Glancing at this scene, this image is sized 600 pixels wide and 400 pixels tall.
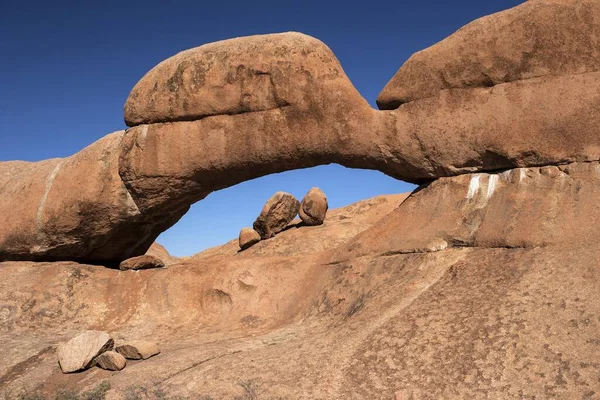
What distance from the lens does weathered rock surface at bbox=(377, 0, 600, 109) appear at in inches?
295

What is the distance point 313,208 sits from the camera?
1245 centimetres

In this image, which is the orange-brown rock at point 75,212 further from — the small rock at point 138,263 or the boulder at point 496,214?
the boulder at point 496,214

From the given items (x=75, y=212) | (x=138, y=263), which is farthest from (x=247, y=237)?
(x=75, y=212)

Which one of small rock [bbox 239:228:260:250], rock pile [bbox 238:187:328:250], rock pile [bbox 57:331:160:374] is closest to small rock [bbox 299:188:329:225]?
rock pile [bbox 238:187:328:250]

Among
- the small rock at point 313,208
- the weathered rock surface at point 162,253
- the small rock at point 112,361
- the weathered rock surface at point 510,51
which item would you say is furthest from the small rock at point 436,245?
the weathered rock surface at point 162,253

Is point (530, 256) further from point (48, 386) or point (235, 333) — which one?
point (48, 386)

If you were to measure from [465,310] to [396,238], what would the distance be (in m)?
1.85

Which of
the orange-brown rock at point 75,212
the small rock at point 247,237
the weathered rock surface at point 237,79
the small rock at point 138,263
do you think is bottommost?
the small rock at point 247,237

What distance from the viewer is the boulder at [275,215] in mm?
12442

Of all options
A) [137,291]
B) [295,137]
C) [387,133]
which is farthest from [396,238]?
[137,291]

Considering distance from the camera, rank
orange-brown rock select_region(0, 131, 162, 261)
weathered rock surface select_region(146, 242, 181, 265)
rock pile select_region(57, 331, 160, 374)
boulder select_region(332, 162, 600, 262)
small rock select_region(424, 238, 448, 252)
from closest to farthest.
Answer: boulder select_region(332, 162, 600, 262)
small rock select_region(424, 238, 448, 252)
rock pile select_region(57, 331, 160, 374)
orange-brown rock select_region(0, 131, 162, 261)
weathered rock surface select_region(146, 242, 181, 265)

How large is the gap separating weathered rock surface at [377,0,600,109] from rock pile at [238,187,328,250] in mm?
4210

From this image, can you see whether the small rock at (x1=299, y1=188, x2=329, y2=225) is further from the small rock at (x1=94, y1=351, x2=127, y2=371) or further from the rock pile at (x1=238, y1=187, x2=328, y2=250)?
the small rock at (x1=94, y1=351, x2=127, y2=371)

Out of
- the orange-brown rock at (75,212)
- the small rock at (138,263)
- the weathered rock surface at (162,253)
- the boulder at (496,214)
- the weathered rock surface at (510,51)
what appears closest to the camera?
the boulder at (496,214)
